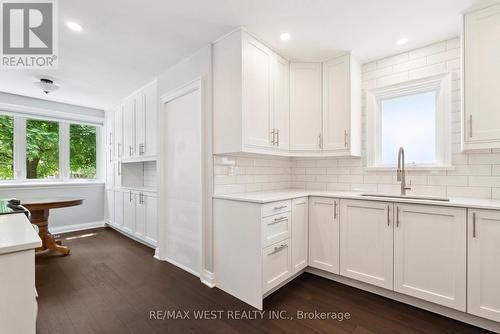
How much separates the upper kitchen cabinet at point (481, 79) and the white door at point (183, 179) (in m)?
2.50

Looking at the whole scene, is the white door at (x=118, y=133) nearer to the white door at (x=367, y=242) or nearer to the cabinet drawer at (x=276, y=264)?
the cabinet drawer at (x=276, y=264)

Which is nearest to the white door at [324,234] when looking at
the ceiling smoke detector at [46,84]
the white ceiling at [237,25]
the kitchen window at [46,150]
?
the white ceiling at [237,25]

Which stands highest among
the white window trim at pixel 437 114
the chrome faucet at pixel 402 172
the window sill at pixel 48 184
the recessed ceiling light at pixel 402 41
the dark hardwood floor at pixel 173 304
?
the recessed ceiling light at pixel 402 41

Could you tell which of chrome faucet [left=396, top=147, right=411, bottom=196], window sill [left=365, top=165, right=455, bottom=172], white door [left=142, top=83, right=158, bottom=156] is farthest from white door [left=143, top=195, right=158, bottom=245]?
chrome faucet [left=396, top=147, right=411, bottom=196]

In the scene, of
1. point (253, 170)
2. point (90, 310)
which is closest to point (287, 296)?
point (253, 170)

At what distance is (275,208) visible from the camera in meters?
2.12

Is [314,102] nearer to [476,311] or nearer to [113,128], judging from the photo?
[476,311]

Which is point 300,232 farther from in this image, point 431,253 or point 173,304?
point 173,304

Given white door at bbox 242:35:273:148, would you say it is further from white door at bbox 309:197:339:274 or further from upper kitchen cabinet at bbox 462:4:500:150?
upper kitchen cabinet at bbox 462:4:500:150

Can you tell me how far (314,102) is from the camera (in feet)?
9.27

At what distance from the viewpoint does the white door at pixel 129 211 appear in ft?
12.9

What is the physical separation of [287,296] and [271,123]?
5.81 feet

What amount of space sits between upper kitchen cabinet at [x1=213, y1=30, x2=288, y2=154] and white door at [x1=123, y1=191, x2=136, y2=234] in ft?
8.07

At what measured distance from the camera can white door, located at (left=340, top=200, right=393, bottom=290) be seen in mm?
2078
